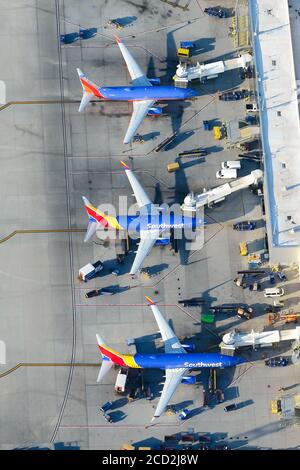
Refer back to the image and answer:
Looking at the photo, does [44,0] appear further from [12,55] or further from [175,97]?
[175,97]

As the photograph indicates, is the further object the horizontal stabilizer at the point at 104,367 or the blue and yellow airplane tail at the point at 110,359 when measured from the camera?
the horizontal stabilizer at the point at 104,367

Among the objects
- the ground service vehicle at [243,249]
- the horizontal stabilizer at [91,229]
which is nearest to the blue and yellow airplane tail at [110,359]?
the horizontal stabilizer at [91,229]

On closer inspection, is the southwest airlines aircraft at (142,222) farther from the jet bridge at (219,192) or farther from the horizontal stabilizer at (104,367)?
the horizontal stabilizer at (104,367)

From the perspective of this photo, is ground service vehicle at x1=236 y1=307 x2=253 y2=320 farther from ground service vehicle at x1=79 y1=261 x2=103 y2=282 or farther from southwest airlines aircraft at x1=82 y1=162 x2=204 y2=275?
ground service vehicle at x1=79 y1=261 x2=103 y2=282

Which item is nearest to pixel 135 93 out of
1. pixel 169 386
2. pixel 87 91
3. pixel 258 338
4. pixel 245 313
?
pixel 87 91

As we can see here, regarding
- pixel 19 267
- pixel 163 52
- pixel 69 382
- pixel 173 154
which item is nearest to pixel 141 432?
pixel 69 382

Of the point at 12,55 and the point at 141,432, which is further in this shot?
the point at 12,55

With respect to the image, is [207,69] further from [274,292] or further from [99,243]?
[274,292]
